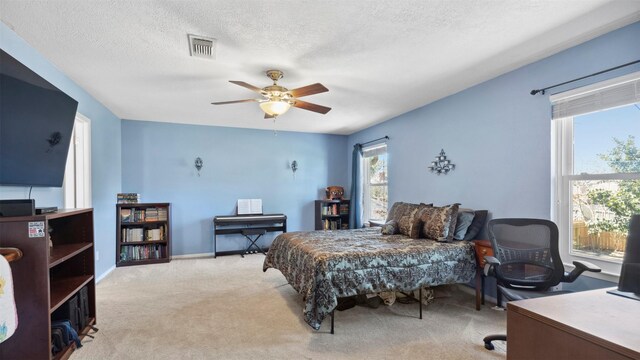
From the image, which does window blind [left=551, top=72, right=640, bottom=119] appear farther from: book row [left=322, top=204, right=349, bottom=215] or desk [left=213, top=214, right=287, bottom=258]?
desk [left=213, top=214, right=287, bottom=258]

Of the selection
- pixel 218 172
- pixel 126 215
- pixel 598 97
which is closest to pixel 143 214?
pixel 126 215

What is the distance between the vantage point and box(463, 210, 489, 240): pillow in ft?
10.6

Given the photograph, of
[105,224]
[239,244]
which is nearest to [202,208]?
[239,244]

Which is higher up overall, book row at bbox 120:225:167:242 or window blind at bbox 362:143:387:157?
window blind at bbox 362:143:387:157

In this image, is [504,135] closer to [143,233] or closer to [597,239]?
[597,239]

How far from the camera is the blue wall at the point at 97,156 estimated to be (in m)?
2.26

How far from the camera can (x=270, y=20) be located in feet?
6.74

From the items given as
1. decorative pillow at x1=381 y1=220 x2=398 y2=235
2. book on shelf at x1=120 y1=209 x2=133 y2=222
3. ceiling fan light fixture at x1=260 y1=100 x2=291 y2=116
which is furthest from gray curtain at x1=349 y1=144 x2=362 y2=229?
book on shelf at x1=120 y1=209 x2=133 y2=222

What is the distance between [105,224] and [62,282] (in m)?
2.04

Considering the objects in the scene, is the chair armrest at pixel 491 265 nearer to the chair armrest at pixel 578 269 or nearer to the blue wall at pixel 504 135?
the chair armrest at pixel 578 269

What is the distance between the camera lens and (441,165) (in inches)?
154

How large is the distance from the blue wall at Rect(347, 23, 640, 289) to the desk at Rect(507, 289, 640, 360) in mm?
1414

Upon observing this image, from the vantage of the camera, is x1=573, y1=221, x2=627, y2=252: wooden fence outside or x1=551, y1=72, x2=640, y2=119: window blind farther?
x1=573, y1=221, x2=627, y2=252: wooden fence outside

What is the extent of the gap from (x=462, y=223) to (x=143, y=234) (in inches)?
189
